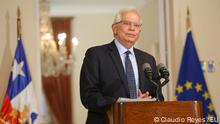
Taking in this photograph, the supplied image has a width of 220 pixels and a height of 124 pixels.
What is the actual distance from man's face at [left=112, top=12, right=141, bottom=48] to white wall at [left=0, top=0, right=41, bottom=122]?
2.06 meters

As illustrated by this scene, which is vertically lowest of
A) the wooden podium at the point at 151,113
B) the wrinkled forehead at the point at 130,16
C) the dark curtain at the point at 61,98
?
the dark curtain at the point at 61,98

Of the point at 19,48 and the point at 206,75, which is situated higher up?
the point at 19,48

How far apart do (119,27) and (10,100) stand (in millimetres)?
1953

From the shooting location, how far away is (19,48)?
4055 millimetres

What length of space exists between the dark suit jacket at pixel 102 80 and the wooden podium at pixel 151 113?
296mm

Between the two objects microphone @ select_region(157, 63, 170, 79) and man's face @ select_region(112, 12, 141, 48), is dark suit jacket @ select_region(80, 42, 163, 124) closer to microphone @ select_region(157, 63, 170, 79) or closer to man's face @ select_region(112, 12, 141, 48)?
man's face @ select_region(112, 12, 141, 48)

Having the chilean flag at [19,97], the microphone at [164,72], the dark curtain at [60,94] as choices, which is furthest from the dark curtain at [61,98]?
the microphone at [164,72]

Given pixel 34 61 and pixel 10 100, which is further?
pixel 34 61

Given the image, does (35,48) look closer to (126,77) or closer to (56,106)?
(126,77)

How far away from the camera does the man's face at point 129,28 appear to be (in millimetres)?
2342

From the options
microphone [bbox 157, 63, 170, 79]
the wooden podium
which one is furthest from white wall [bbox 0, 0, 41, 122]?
the wooden podium

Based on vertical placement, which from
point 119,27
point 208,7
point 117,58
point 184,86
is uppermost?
point 208,7

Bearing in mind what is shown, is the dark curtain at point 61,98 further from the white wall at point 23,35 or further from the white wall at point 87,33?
the white wall at point 23,35

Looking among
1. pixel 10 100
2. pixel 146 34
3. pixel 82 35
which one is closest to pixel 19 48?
pixel 10 100
